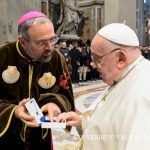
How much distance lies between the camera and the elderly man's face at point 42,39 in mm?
2533

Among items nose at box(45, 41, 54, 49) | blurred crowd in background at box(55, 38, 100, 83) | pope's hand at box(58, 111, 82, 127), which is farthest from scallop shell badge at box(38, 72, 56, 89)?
blurred crowd in background at box(55, 38, 100, 83)

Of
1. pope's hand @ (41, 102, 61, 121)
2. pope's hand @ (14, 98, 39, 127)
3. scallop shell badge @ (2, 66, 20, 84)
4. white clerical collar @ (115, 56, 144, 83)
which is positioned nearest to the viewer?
white clerical collar @ (115, 56, 144, 83)

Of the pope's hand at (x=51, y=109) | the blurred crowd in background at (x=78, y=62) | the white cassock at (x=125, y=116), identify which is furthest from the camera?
the blurred crowd in background at (x=78, y=62)

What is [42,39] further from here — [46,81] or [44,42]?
[46,81]

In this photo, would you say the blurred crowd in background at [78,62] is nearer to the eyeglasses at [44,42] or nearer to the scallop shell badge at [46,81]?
the scallop shell badge at [46,81]

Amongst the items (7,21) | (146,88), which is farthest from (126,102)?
(7,21)

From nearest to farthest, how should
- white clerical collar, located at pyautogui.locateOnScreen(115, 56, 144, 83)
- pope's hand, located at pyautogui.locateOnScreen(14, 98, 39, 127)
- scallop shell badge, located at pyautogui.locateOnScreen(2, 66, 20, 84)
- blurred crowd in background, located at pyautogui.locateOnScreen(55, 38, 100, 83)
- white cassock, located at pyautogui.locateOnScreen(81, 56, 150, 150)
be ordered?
1. white cassock, located at pyautogui.locateOnScreen(81, 56, 150, 150)
2. white clerical collar, located at pyautogui.locateOnScreen(115, 56, 144, 83)
3. pope's hand, located at pyautogui.locateOnScreen(14, 98, 39, 127)
4. scallop shell badge, located at pyautogui.locateOnScreen(2, 66, 20, 84)
5. blurred crowd in background, located at pyautogui.locateOnScreen(55, 38, 100, 83)

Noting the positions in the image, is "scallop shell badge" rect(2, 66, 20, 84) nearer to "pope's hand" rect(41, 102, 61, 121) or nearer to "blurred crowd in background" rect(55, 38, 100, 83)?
"pope's hand" rect(41, 102, 61, 121)

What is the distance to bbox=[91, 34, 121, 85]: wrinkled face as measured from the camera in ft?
6.44

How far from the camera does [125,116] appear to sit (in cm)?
176

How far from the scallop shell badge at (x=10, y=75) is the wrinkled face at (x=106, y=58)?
83 cm

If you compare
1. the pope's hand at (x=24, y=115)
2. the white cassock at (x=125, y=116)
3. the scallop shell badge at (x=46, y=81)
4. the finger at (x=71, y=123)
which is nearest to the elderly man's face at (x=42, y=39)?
the scallop shell badge at (x=46, y=81)

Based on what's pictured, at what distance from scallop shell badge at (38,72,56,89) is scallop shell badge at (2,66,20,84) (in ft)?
0.55

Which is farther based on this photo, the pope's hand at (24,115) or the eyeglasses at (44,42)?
the eyeglasses at (44,42)
